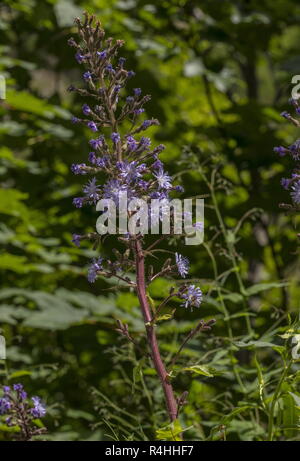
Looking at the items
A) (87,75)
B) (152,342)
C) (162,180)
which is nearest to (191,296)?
(152,342)

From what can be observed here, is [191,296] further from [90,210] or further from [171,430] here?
[90,210]

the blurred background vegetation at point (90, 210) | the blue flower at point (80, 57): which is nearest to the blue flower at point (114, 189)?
the blue flower at point (80, 57)

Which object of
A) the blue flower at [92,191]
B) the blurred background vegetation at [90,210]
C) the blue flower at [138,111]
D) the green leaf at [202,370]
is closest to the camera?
the green leaf at [202,370]

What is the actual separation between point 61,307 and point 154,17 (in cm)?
237

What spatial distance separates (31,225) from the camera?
15.8 feet

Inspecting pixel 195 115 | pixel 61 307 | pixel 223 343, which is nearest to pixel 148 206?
pixel 223 343

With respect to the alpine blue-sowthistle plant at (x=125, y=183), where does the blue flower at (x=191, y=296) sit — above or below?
below

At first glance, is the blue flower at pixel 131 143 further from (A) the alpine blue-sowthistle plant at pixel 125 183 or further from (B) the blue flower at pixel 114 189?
(B) the blue flower at pixel 114 189

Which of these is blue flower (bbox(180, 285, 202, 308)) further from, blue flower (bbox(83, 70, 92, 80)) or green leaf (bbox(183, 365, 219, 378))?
blue flower (bbox(83, 70, 92, 80))

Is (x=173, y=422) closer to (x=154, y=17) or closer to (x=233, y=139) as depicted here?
(x=233, y=139)

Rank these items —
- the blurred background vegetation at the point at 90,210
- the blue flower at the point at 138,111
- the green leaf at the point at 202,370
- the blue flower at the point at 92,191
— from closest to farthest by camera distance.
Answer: the green leaf at the point at 202,370, the blue flower at the point at 92,191, the blue flower at the point at 138,111, the blurred background vegetation at the point at 90,210

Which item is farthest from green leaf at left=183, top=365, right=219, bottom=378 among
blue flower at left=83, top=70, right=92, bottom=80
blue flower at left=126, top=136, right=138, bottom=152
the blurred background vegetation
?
the blurred background vegetation

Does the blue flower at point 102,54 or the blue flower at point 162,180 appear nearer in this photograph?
the blue flower at point 162,180

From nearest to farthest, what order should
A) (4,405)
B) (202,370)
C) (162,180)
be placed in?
(202,370)
(162,180)
(4,405)
